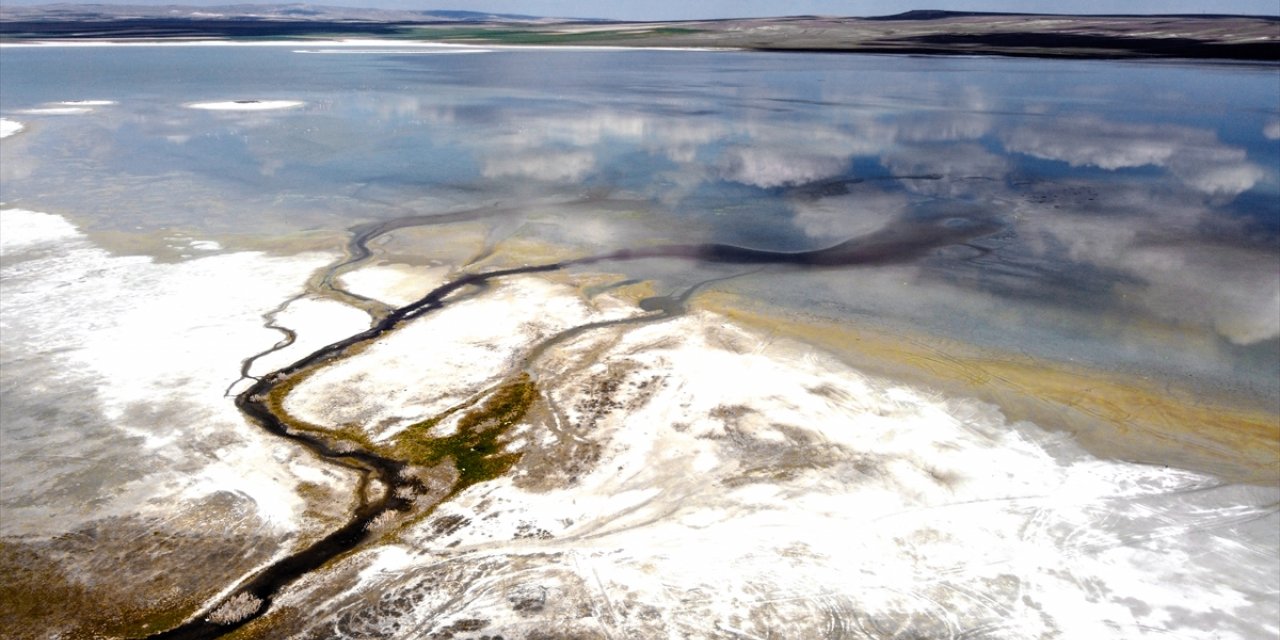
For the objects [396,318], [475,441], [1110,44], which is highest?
[1110,44]

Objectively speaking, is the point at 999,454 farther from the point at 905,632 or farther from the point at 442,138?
the point at 442,138

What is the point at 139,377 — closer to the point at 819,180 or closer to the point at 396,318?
the point at 396,318

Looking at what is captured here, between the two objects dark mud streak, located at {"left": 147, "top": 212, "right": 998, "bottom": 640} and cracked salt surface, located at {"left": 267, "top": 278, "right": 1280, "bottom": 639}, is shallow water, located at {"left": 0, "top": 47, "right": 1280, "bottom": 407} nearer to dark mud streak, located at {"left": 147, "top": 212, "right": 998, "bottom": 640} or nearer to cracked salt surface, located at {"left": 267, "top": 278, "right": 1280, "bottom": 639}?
dark mud streak, located at {"left": 147, "top": 212, "right": 998, "bottom": 640}

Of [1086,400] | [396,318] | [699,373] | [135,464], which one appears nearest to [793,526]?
[699,373]

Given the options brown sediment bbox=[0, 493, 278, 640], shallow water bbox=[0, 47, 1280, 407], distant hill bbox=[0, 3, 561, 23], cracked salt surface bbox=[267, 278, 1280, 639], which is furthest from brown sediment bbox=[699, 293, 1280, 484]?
distant hill bbox=[0, 3, 561, 23]

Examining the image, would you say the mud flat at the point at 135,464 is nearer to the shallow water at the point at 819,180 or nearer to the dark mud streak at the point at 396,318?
the dark mud streak at the point at 396,318

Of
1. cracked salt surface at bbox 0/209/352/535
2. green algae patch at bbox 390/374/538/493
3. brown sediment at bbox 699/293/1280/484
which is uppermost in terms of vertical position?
brown sediment at bbox 699/293/1280/484
